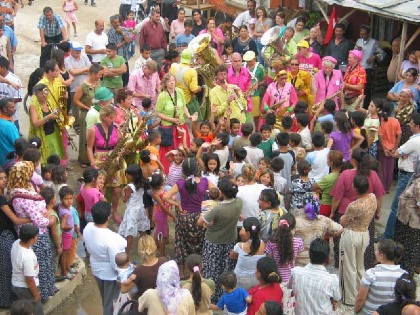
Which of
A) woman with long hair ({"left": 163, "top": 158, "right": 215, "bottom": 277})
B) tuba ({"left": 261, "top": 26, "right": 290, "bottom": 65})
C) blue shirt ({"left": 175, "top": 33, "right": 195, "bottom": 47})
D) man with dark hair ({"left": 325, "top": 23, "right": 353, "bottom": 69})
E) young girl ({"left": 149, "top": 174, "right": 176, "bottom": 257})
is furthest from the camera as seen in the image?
blue shirt ({"left": 175, "top": 33, "right": 195, "bottom": 47})

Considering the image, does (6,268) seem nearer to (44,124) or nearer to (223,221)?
(223,221)

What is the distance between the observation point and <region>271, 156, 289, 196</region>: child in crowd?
765 centimetres

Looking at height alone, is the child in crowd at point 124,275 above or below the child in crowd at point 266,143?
below

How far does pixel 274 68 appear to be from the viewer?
A: 10.8m

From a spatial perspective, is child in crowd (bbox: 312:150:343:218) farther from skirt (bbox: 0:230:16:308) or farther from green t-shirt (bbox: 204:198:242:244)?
skirt (bbox: 0:230:16:308)

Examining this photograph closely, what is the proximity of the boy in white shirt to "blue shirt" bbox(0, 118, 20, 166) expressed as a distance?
250cm

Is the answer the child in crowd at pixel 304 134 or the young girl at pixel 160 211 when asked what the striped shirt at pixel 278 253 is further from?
the child in crowd at pixel 304 134

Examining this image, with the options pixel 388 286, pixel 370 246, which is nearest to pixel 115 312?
pixel 388 286

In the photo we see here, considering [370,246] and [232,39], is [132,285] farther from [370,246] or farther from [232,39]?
[232,39]

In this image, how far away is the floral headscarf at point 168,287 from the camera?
5297mm

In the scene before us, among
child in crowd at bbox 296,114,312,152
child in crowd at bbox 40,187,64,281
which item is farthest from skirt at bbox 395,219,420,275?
child in crowd at bbox 40,187,64,281

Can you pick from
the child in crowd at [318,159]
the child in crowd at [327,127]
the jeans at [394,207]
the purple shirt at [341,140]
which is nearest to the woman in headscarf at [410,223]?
the jeans at [394,207]

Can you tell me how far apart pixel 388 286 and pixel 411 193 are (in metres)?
1.87

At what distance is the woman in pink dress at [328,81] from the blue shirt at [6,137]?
463cm
